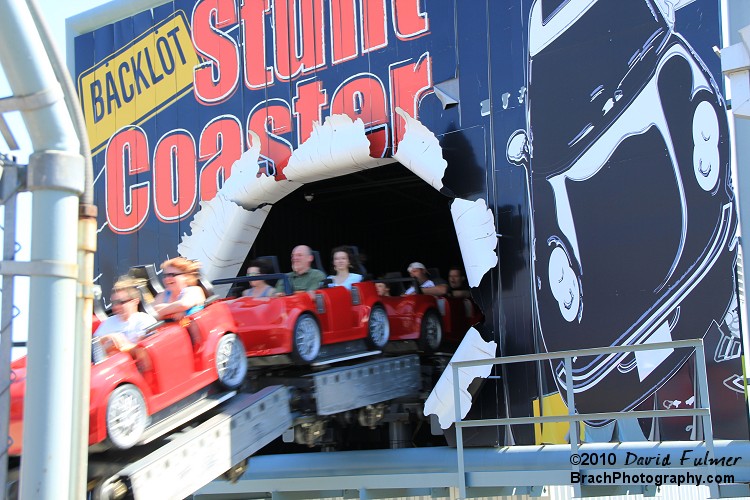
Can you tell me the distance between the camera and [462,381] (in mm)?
8734

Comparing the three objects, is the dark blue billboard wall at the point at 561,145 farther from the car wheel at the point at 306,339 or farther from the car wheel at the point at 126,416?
the car wheel at the point at 126,416

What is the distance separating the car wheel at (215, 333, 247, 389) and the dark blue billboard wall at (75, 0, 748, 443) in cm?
279

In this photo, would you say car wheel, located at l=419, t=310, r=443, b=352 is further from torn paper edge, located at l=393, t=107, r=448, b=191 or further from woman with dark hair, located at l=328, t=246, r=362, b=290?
torn paper edge, located at l=393, t=107, r=448, b=191

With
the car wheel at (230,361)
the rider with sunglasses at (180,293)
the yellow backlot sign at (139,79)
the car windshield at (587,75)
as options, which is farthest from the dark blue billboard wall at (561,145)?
the rider with sunglasses at (180,293)

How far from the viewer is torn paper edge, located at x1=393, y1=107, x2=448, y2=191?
31.4ft

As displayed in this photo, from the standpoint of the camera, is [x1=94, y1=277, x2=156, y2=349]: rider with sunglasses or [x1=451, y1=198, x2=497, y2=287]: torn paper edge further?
[x1=451, y1=198, x2=497, y2=287]: torn paper edge

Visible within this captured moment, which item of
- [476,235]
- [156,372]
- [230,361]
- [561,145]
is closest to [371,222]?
[476,235]

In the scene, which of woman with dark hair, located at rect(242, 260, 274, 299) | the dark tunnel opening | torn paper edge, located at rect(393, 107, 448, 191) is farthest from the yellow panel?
the dark tunnel opening

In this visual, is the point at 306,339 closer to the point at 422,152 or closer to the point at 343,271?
the point at 343,271

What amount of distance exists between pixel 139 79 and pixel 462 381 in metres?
7.20

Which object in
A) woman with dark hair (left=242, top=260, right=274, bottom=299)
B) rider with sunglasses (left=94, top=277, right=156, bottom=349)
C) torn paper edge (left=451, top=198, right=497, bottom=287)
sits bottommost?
rider with sunglasses (left=94, top=277, right=156, bottom=349)

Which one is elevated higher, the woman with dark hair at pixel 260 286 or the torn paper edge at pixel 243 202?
the torn paper edge at pixel 243 202

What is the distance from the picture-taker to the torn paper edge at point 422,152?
9570mm

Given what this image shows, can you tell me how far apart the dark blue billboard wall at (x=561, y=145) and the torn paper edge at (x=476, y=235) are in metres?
0.11
